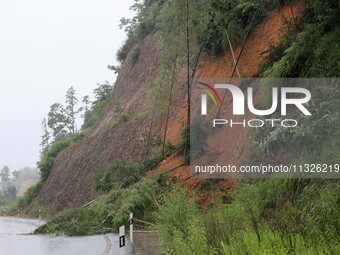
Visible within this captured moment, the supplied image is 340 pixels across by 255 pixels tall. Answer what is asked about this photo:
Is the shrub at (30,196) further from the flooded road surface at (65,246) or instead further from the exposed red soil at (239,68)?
the flooded road surface at (65,246)

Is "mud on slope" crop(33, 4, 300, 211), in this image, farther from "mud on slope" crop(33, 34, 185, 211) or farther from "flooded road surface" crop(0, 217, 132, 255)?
"flooded road surface" crop(0, 217, 132, 255)

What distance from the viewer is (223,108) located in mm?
22000

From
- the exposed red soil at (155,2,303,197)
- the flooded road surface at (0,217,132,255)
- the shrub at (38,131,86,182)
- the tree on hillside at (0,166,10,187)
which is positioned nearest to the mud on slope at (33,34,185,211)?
the shrub at (38,131,86,182)

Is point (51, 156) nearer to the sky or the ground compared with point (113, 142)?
nearer to the sky

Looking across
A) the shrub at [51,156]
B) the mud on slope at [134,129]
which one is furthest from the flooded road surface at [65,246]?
the shrub at [51,156]

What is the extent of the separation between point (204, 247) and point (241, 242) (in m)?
0.82

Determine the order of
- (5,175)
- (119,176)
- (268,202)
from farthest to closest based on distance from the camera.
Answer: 1. (5,175)
2. (119,176)
3. (268,202)

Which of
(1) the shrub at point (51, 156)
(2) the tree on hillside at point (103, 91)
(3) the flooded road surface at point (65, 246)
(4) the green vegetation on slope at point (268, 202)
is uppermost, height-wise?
(2) the tree on hillside at point (103, 91)

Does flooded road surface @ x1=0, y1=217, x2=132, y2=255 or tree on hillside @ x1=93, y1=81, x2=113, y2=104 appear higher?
tree on hillside @ x1=93, y1=81, x2=113, y2=104

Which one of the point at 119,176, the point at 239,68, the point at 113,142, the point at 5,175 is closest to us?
the point at 239,68

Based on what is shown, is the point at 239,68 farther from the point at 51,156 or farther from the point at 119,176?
the point at 51,156

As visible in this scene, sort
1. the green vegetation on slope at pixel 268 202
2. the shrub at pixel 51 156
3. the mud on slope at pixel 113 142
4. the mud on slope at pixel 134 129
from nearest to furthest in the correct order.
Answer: the green vegetation on slope at pixel 268 202
the mud on slope at pixel 134 129
the mud on slope at pixel 113 142
the shrub at pixel 51 156

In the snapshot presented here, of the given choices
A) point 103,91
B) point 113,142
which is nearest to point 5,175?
point 103,91

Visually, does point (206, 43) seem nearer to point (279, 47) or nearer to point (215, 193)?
point (279, 47)
